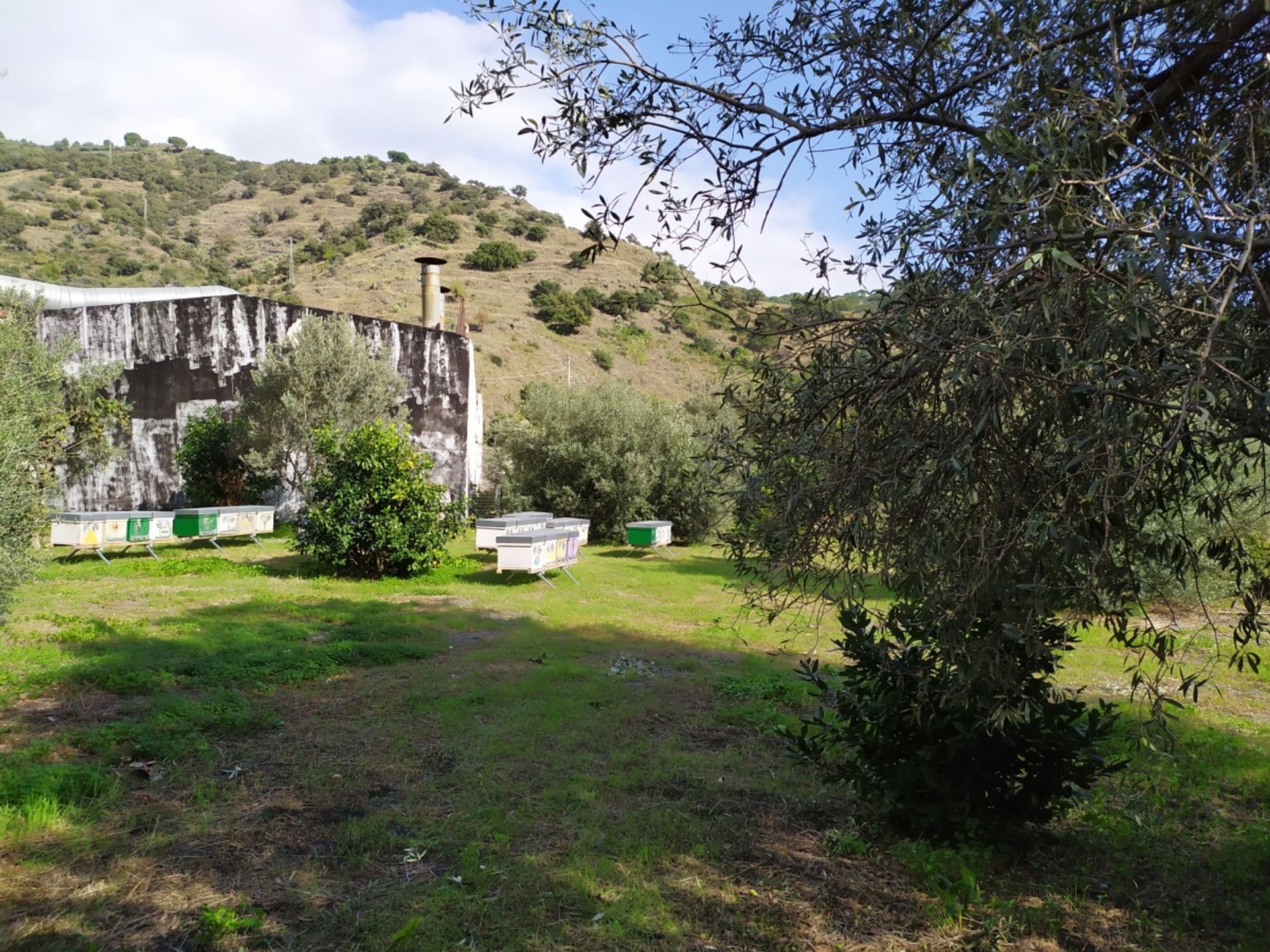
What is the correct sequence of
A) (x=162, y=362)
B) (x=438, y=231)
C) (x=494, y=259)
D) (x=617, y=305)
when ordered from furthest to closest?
1. (x=438, y=231)
2. (x=494, y=259)
3. (x=617, y=305)
4. (x=162, y=362)

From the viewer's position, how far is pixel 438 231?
52.5m

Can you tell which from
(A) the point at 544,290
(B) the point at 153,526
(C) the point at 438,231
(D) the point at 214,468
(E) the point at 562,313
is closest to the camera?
(B) the point at 153,526

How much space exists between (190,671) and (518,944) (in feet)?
15.9

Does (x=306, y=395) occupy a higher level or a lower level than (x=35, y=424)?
higher

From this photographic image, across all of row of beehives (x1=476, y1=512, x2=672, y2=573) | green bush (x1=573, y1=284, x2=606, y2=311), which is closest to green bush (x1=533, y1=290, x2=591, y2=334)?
green bush (x1=573, y1=284, x2=606, y2=311)

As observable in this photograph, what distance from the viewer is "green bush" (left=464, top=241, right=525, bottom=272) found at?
49.2 metres

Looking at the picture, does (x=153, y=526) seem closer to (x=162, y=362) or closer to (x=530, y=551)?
(x=530, y=551)

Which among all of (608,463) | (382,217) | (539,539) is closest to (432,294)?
(608,463)

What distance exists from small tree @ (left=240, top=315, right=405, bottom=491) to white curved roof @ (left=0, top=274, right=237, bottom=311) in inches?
103

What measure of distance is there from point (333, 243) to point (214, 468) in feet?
126

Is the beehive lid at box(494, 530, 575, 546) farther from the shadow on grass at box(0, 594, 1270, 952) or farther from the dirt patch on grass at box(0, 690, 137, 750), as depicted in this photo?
the dirt patch on grass at box(0, 690, 137, 750)

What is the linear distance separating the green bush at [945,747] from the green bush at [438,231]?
51.4 meters

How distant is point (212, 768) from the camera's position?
5059 mm

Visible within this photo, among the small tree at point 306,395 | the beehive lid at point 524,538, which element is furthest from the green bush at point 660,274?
the small tree at point 306,395
